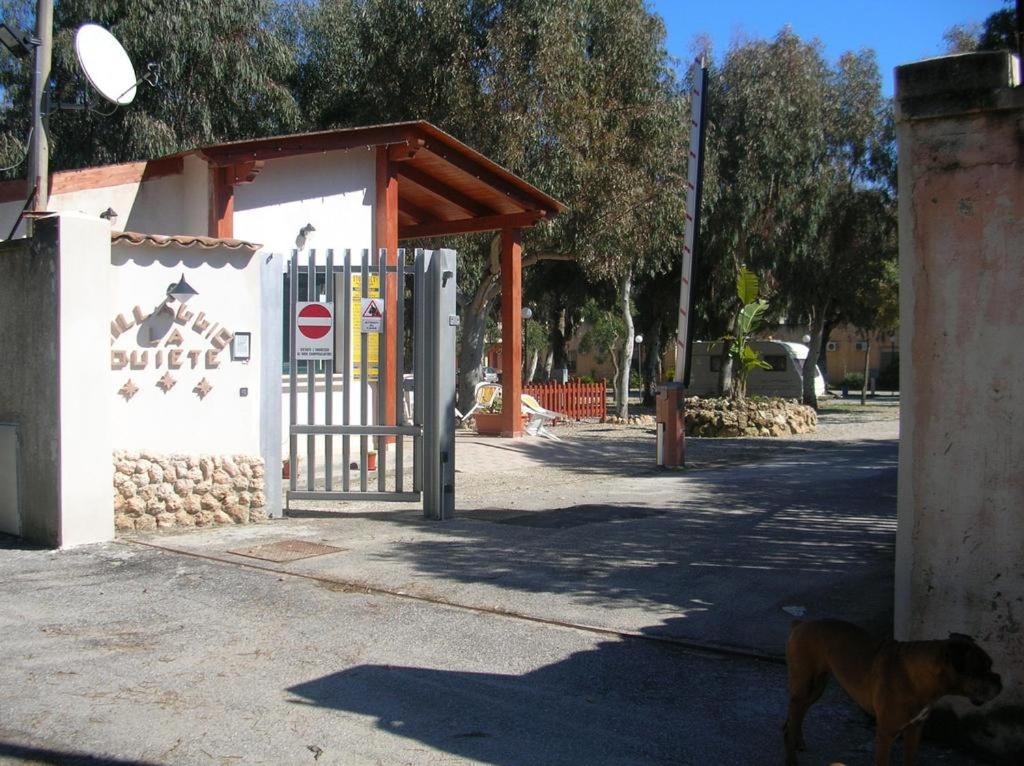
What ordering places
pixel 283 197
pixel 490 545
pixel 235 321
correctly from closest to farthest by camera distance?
pixel 490 545 < pixel 235 321 < pixel 283 197

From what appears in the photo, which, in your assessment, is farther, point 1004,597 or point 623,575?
point 623,575

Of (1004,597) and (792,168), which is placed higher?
(792,168)

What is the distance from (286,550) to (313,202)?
24.2 feet

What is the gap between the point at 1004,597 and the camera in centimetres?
429

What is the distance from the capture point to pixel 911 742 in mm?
3883

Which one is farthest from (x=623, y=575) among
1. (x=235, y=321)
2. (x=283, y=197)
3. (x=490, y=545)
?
(x=283, y=197)

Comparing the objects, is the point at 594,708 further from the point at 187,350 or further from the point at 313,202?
the point at 313,202

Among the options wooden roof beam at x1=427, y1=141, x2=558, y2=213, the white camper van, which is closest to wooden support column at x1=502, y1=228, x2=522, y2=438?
wooden roof beam at x1=427, y1=141, x2=558, y2=213

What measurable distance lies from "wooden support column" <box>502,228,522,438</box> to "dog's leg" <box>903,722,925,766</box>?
1462 cm

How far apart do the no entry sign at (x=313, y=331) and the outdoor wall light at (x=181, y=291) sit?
1.01 meters

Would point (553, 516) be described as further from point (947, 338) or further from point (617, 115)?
point (617, 115)

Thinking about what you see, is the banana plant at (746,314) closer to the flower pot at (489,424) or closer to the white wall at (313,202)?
the flower pot at (489,424)

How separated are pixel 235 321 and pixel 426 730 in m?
5.96

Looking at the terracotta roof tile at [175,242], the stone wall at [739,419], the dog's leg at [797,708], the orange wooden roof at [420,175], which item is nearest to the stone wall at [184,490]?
the terracotta roof tile at [175,242]
